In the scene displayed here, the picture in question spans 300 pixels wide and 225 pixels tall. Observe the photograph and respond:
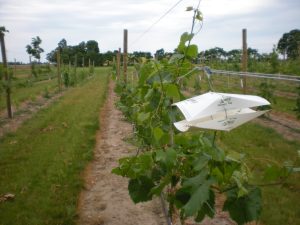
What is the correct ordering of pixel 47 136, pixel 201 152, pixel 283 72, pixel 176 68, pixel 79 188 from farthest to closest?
pixel 283 72
pixel 47 136
pixel 79 188
pixel 176 68
pixel 201 152

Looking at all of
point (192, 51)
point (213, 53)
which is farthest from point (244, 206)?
point (213, 53)

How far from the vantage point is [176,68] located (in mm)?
2166

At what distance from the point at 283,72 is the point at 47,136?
388 inches

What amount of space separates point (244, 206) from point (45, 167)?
4.84 m

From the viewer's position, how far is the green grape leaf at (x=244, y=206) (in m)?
1.53

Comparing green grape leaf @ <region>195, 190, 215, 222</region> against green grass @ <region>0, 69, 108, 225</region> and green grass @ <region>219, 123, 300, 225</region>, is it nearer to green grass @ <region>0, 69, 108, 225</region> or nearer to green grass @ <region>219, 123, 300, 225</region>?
green grass @ <region>219, 123, 300, 225</region>

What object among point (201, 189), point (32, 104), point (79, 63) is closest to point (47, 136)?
point (32, 104)

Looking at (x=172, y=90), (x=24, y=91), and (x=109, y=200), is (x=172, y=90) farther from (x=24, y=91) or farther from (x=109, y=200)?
(x=24, y=91)

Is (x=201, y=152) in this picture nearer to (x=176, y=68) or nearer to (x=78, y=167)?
(x=176, y=68)

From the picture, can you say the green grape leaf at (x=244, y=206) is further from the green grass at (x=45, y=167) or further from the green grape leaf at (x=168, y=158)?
the green grass at (x=45, y=167)

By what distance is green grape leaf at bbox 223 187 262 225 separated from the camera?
1529 mm

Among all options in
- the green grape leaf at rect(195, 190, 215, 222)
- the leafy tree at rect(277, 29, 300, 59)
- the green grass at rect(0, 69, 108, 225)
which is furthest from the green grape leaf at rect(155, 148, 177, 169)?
the leafy tree at rect(277, 29, 300, 59)

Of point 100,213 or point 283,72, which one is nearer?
point 100,213

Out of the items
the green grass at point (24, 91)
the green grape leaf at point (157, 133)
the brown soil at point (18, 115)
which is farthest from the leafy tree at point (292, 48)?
the green grape leaf at point (157, 133)
